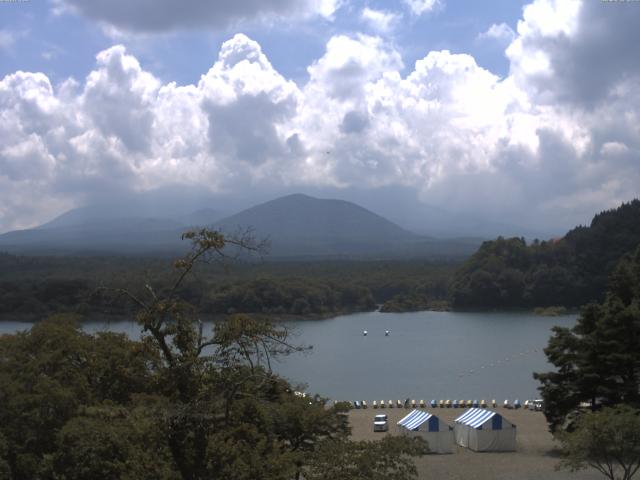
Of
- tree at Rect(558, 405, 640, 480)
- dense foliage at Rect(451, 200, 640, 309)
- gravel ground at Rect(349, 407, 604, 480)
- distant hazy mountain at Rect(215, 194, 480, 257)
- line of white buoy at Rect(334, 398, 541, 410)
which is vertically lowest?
line of white buoy at Rect(334, 398, 541, 410)

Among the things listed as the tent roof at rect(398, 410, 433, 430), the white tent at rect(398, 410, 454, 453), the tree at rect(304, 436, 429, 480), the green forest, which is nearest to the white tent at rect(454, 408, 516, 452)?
the white tent at rect(398, 410, 454, 453)

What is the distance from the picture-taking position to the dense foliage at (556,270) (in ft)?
162

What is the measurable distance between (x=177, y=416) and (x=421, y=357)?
26.4 meters

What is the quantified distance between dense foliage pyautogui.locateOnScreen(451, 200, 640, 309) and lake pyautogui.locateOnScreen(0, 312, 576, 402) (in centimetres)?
445

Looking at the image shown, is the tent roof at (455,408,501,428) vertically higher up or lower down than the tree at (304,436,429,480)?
lower down

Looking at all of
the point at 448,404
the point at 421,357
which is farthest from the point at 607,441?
the point at 421,357

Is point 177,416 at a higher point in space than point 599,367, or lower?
higher

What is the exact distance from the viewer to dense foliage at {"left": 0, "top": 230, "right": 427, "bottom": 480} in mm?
5184

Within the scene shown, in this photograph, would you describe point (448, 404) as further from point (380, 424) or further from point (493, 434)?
point (493, 434)

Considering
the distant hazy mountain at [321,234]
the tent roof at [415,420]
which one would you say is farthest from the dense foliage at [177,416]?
the distant hazy mountain at [321,234]

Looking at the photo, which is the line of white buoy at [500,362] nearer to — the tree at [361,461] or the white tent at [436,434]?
the white tent at [436,434]

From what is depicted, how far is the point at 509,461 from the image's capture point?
14055 millimetres

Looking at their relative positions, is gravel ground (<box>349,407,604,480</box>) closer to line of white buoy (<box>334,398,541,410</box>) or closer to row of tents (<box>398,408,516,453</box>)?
row of tents (<box>398,408,516,453</box>)

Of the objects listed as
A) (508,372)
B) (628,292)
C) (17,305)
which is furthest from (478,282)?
(628,292)
